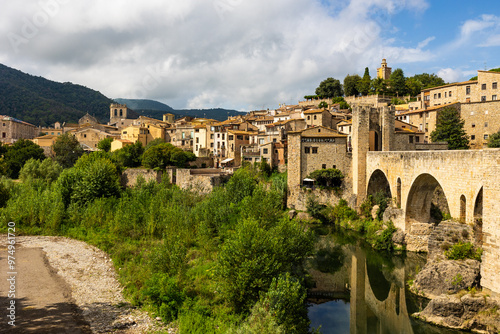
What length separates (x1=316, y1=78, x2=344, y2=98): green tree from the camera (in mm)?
70938

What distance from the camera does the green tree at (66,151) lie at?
147ft

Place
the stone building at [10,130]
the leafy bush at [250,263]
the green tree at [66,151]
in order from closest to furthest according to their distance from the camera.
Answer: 1. the leafy bush at [250,263]
2. the green tree at [66,151]
3. the stone building at [10,130]

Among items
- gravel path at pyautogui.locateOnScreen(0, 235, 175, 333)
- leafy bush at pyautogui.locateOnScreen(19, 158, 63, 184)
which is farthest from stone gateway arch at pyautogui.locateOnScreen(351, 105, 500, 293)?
leafy bush at pyautogui.locateOnScreen(19, 158, 63, 184)

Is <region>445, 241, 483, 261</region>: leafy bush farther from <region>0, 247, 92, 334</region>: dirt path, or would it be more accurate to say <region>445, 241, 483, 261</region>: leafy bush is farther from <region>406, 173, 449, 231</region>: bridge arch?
<region>0, 247, 92, 334</region>: dirt path

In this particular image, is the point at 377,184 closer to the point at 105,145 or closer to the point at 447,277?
the point at 447,277

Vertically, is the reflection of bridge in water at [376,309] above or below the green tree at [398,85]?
below

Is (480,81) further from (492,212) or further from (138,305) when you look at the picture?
(138,305)

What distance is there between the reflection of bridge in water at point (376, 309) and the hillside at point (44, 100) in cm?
9830

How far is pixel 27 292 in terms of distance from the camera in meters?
13.3

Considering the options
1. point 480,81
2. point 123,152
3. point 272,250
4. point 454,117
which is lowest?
point 272,250

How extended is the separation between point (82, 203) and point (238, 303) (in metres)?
18.7

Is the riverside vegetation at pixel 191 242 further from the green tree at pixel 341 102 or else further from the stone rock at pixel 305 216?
the green tree at pixel 341 102

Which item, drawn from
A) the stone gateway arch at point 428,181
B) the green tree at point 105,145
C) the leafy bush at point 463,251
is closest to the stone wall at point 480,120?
the stone gateway arch at point 428,181

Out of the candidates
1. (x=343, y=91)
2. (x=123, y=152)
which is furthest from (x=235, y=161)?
(x=343, y=91)
